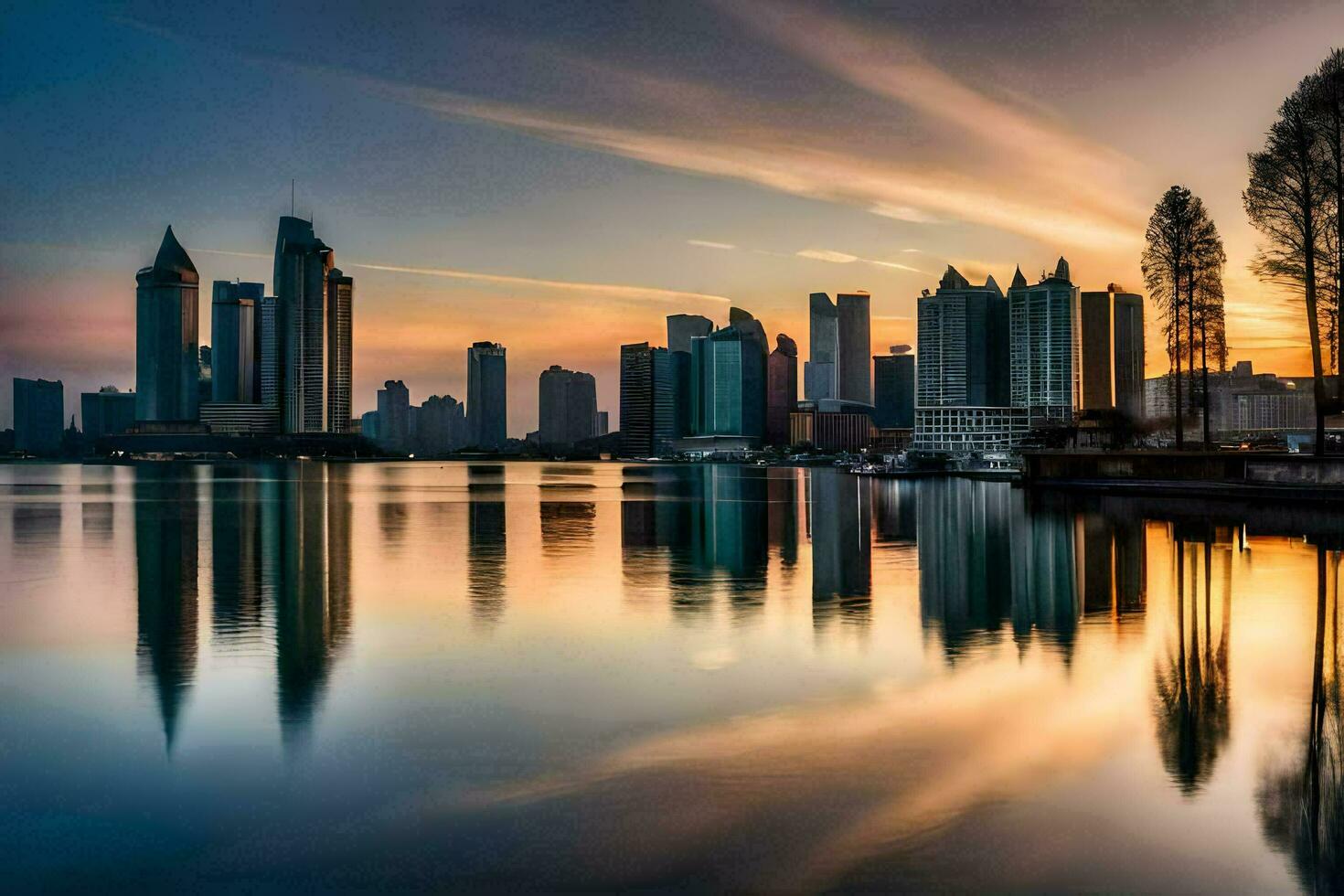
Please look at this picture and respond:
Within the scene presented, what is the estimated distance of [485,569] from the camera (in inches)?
1051

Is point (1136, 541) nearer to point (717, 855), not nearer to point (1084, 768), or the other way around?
point (1084, 768)

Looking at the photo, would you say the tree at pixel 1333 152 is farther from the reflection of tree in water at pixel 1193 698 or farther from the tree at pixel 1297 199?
the reflection of tree in water at pixel 1193 698

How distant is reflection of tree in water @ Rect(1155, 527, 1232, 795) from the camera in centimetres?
969

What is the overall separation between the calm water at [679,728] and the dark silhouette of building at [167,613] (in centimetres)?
11

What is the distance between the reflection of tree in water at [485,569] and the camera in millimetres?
19312

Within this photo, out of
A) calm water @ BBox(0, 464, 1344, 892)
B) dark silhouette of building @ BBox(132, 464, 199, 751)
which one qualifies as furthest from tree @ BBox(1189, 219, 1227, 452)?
dark silhouette of building @ BBox(132, 464, 199, 751)

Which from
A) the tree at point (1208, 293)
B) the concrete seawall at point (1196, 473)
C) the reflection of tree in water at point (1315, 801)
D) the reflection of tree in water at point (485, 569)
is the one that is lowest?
the reflection of tree in water at point (1315, 801)

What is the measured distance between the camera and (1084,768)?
946 centimetres

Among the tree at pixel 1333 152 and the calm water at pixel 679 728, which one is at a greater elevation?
the tree at pixel 1333 152

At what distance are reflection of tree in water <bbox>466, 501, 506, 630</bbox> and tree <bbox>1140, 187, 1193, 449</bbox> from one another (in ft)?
124

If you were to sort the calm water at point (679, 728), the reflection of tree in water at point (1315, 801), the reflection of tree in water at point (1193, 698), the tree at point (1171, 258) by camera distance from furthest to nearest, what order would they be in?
the tree at point (1171, 258), the reflection of tree in water at point (1193, 698), the calm water at point (679, 728), the reflection of tree in water at point (1315, 801)

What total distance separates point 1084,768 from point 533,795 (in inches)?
184

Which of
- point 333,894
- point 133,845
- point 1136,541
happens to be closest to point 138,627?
point 133,845

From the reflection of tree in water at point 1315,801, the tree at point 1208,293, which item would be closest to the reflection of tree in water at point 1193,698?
the reflection of tree in water at point 1315,801
